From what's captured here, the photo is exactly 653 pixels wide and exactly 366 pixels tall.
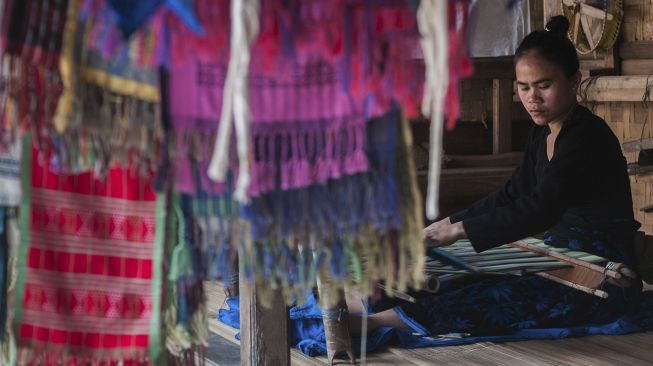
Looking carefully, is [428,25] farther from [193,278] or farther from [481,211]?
[481,211]

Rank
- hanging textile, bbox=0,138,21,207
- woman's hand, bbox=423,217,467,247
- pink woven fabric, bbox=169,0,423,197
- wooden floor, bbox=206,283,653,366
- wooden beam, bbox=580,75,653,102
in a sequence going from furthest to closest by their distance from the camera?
wooden beam, bbox=580,75,653,102, wooden floor, bbox=206,283,653,366, woman's hand, bbox=423,217,467,247, hanging textile, bbox=0,138,21,207, pink woven fabric, bbox=169,0,423,197

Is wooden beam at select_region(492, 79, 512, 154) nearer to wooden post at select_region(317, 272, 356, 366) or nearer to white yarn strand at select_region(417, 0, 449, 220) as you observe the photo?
wooden post at select_region(317, 272, 356, 366)

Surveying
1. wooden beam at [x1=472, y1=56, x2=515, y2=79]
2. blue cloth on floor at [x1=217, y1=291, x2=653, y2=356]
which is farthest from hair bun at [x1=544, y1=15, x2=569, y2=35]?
wooden beam at [x1=472, y1=56, x2=515, y2=79]

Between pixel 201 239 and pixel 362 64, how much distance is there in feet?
1.51

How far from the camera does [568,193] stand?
10.1ft

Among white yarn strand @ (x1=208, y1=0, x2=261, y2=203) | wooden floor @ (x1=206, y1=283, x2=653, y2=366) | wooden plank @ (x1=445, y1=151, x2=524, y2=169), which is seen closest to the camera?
white yarn strand @ (x1=208, y1=0, x2=261, y2=203)

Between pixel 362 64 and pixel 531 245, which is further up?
pixel 362 64

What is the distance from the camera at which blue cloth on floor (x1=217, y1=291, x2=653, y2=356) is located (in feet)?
11.1

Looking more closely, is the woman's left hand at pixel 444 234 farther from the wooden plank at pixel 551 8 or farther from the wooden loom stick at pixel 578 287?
the wooden plank at pixel 551 8

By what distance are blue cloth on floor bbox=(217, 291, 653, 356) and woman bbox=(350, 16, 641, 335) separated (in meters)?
0.03

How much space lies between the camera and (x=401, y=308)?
3396 millimetres

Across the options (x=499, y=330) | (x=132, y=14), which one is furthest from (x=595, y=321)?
(x=132, y=14)

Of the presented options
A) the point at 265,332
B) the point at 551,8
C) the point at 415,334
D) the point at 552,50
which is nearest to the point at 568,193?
the point at 552,50

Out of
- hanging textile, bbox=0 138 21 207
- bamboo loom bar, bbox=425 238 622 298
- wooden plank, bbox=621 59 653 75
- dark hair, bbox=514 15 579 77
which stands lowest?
bamboo loom bar, bbox=425 238 622 298
